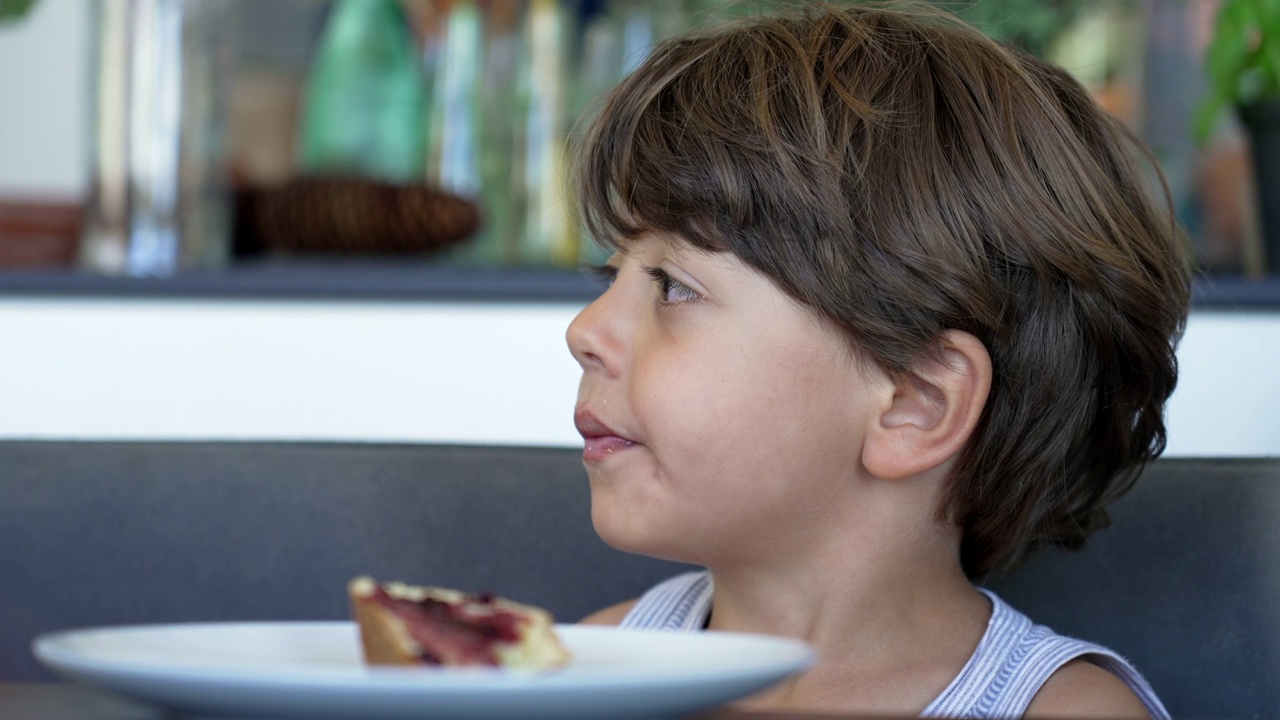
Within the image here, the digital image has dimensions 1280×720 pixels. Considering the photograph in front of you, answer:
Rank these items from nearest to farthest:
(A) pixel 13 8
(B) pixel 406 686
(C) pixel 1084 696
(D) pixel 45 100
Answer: (B) pixel 406 686 < (C) pixel 1084 696 < (A) pixel 13 8 < (D) pixel 45 100

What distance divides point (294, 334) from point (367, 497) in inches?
8.1

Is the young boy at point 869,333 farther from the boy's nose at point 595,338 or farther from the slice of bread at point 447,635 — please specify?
the slice of bread at point 447,635

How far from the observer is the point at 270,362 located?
4.08 ft

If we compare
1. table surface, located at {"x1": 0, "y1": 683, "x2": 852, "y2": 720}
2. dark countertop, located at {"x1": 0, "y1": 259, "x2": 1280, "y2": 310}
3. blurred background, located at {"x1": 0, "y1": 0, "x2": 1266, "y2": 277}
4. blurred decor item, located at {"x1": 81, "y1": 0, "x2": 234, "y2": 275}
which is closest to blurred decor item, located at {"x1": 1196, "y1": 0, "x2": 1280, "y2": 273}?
blurred background, located at {"x1": 0, "y1": 0, "x2": 1266, "y2": 277}

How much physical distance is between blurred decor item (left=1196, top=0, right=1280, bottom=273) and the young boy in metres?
0.33

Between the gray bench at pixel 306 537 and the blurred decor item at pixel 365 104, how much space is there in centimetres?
99

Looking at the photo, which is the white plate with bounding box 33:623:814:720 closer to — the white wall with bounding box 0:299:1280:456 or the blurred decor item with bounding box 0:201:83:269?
the white wall with bounding box 0:299:1280:456

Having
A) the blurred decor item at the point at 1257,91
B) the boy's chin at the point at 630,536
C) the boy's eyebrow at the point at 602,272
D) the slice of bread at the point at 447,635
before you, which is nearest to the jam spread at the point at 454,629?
the slice of bread at the point at 447,635

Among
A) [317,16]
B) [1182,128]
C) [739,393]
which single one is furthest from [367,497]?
[1182,128]

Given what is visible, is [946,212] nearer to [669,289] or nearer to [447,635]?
[669,289]

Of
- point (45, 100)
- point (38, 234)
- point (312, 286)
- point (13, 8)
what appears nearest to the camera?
point (312, 286)

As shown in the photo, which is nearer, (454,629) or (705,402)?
(454,629)

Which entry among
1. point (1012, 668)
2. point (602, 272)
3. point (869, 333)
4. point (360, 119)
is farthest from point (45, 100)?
point (1012, 668)

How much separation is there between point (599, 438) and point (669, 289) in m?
0.11
